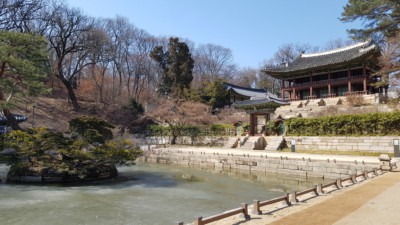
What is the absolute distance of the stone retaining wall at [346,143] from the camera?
21.1 metres

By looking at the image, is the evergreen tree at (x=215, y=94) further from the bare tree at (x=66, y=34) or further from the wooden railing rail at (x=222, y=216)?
the wooden railing rail at (x=222, y=216)

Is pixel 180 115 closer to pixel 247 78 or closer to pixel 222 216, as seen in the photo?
pixel 222 216

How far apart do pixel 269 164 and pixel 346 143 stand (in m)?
7.02

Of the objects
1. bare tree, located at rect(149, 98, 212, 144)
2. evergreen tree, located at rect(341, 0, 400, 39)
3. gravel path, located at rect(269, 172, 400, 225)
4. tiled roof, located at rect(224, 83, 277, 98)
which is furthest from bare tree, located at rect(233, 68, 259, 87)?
gravel path, located at rect(269, 172, 400, 225)

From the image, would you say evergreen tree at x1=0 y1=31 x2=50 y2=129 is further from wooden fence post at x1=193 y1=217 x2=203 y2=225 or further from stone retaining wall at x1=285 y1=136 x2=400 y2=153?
stone retaining wall at x1=285 y1=136 x2=400 y2=153

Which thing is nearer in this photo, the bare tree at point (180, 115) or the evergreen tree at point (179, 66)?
the bare tree at point (180, 115)

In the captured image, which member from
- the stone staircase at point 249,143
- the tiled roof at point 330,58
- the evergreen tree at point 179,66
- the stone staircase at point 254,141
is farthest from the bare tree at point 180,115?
the tiled roof at point 330,58

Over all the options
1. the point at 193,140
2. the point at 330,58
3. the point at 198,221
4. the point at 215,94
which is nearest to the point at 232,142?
the point at 193,140

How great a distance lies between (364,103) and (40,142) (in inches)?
1144

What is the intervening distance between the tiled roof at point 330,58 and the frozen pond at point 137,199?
23.5m

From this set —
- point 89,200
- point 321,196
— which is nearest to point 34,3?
point 89,200

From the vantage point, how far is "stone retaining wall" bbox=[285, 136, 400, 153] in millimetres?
21062

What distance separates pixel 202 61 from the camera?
2689 inches

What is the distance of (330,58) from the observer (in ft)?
133
